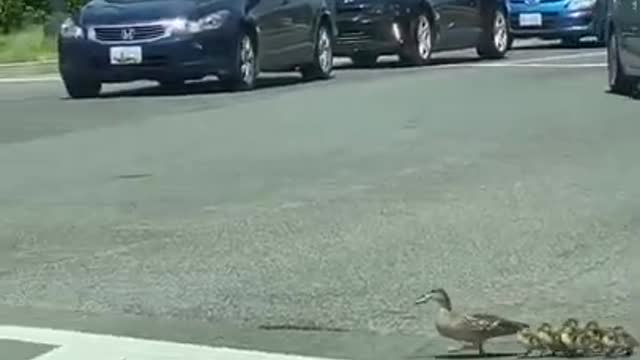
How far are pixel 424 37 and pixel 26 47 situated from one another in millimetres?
9770

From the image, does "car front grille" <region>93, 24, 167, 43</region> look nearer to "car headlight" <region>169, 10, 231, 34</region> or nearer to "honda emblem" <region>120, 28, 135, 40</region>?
"honda emblem" <region>120, 28, 135, 40</region>

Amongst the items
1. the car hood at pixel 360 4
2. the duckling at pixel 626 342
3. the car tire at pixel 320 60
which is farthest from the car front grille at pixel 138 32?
the duckling at pixel 626 342

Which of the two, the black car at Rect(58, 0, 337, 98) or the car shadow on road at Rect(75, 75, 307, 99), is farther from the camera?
the car shadow on road at Rect(75, 75, 307, 99)

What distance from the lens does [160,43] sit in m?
19.3

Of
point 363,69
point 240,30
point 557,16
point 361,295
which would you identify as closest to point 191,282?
point 361,295

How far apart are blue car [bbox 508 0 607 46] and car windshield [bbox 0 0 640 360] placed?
19.3ft

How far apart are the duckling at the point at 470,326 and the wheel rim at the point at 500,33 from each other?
65.2 feet

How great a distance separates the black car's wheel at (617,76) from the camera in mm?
18281

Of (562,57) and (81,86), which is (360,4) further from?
(81,86)

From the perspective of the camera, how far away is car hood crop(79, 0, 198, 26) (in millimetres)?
19391

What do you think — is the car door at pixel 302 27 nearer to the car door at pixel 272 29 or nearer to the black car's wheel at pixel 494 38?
the car door at pixel 272 29

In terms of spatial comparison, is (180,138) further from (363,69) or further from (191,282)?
(363,69)

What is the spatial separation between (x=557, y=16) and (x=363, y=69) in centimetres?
585

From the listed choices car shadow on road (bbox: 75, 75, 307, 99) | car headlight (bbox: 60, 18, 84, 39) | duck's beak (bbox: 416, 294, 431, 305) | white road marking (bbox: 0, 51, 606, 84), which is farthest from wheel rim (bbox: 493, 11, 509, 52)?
duck's beak (bbox: 416, 294, 431, 305)
